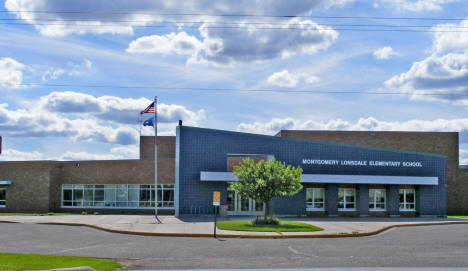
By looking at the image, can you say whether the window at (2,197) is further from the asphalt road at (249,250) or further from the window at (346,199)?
the window at (346,199)

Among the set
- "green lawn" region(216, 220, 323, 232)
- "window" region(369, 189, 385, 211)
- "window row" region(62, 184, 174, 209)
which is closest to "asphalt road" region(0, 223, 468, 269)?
"green lawn" region(216, 220, 323, 232)

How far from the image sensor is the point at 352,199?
3947cm

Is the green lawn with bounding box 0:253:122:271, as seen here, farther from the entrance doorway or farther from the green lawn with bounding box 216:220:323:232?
the entrance doorway

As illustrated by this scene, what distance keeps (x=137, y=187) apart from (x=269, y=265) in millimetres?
29509

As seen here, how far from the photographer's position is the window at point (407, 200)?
132 feet

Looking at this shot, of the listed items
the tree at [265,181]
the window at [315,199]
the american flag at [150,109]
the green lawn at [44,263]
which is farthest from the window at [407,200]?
the green lawn at [44,263]

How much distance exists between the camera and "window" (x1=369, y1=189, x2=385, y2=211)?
39.8 meters

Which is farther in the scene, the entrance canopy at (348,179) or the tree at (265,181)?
the entrance canopy at (348,179)

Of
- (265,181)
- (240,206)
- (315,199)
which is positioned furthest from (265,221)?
(315,199)

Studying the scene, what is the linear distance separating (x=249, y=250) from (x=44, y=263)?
24.9 ft

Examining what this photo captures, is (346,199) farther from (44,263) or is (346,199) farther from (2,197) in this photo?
(2,197)

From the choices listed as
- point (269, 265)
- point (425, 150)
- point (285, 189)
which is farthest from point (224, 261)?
point (425, 150)

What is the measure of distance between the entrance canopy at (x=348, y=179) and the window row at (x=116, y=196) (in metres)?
8.71

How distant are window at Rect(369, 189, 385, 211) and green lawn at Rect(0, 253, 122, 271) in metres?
29.1
